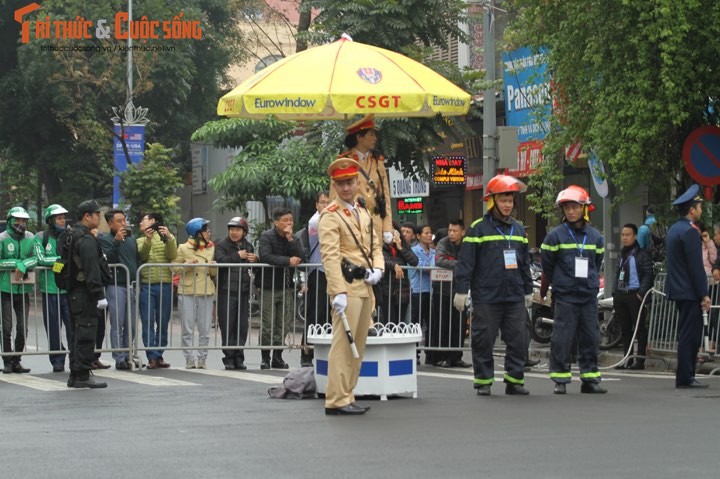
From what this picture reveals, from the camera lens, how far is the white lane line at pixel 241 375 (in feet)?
47.7

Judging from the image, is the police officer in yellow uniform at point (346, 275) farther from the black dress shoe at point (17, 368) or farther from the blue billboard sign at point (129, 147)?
the blue billboard sign at point (129, 147)

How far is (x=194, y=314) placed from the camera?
55.4ft

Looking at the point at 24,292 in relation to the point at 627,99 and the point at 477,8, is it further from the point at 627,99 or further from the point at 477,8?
the point at 477,8

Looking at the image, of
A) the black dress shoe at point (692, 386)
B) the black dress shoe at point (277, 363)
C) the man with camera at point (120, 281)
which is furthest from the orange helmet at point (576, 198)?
the man with camera at point (120, 281)

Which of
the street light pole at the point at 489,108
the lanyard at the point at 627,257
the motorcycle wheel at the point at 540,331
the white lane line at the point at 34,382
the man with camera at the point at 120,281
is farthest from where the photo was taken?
the street light pole at the point at 489,108

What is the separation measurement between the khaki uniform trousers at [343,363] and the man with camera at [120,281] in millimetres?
6150

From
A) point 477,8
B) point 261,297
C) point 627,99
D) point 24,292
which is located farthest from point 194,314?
point 477,8

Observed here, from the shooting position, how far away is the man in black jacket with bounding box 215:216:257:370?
1675 centimetres

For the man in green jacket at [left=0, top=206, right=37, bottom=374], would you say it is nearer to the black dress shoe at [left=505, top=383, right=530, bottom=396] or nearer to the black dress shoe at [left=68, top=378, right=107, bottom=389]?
the black dress shoe at [left=68, top=378, right=107, bottom=389]

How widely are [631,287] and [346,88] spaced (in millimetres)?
6381

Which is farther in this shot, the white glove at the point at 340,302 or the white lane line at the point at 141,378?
the white lane line at the point at 141,378

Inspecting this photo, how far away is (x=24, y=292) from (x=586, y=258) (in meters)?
7.01

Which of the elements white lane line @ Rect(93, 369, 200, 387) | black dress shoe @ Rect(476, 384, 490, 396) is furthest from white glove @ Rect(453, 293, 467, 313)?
white lane line @ Rect(93, 369, 200, 387)

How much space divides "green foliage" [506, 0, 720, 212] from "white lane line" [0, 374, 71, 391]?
286 inches
